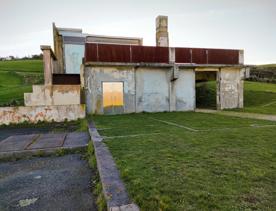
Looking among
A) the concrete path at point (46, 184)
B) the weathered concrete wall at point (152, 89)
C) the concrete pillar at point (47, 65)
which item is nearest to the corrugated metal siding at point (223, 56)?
the weathered concrete wall at point (152, 89)

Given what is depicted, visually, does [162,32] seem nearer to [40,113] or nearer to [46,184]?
[40,113]

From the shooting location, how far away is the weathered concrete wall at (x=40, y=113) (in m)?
10.1

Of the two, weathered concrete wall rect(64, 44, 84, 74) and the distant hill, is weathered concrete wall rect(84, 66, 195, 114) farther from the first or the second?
the distant hill

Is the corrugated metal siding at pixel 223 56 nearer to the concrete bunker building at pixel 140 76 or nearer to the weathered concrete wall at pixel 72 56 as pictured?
the concrete bunker building at pixel 140 76

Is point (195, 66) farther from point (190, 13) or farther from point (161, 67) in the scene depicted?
point (190, 13)

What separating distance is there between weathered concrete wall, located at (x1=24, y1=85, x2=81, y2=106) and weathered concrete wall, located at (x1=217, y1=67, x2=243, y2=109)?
9275mm

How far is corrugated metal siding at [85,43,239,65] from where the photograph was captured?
39.7 feet

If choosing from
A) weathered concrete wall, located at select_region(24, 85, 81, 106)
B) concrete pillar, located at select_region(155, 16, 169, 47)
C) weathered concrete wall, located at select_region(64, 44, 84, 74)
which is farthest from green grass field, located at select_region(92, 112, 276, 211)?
weathered concrete wall, located at select_region(64, 44, 84, 74)

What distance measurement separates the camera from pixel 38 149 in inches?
204

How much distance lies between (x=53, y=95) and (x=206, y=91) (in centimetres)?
1474

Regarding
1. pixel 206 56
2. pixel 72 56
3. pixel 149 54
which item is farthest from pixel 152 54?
pixel 72 56

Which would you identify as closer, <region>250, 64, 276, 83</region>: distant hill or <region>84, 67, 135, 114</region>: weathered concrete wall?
<region>84, 67, 135, 114</region>: weathered concrete wall

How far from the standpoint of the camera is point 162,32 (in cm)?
→ 1548

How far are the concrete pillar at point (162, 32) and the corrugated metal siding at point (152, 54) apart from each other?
2.14m
